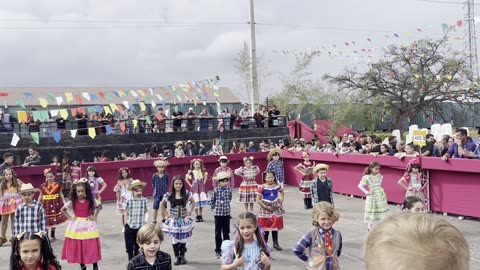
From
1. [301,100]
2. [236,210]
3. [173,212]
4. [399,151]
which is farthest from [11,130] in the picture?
[301,100]

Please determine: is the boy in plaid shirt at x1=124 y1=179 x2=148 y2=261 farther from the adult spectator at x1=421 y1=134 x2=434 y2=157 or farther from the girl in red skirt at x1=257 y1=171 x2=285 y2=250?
the adult spectator at x1=421 y1=134 x2=434 y2=157

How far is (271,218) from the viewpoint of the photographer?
10.0 metres

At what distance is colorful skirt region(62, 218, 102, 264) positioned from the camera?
838 centimetres

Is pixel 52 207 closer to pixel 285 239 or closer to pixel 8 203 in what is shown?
pixel 8 203

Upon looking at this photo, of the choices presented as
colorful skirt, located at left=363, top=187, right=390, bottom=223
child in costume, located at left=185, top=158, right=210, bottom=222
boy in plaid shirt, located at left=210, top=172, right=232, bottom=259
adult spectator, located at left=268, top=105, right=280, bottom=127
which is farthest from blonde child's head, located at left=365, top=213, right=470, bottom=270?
adult spectator, located at left=268, top=105, right=280, bottom=127

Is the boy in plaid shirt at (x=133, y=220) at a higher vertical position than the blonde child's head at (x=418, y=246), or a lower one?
lower

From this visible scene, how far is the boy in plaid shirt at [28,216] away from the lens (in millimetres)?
8469

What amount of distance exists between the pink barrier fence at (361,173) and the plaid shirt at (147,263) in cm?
902

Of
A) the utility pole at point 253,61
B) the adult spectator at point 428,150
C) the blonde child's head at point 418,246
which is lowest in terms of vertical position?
the adult spectator at point 428,150

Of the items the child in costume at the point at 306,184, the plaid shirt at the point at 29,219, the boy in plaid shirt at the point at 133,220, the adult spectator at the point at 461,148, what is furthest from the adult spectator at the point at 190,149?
the plaid shirt at the point at 29,219

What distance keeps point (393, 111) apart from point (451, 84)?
4.62 metres

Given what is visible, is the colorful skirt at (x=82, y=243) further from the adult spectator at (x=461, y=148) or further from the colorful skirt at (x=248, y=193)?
the adult spectator at (x=461, y=148)

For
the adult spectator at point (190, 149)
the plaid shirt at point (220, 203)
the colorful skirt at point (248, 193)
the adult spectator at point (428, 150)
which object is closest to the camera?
the plaid shirt at point (220, 203)

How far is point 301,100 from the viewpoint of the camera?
133ft
